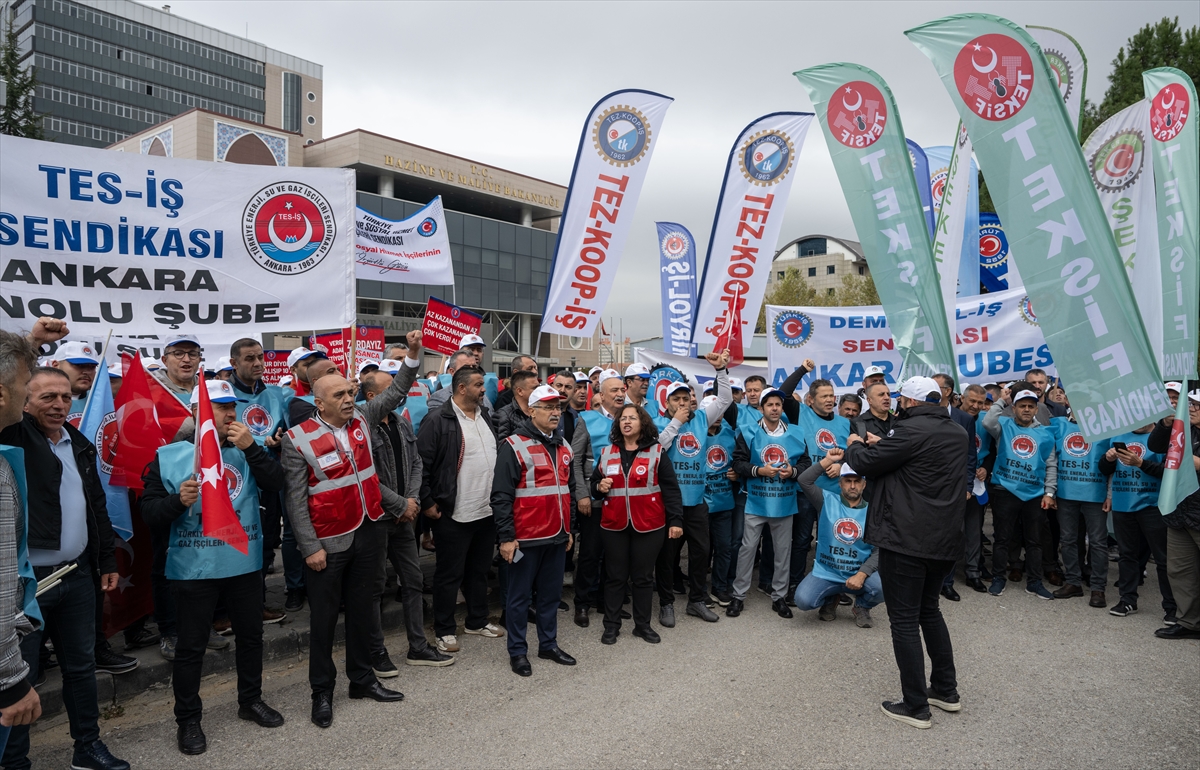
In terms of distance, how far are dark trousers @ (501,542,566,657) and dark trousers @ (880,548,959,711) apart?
2372mm

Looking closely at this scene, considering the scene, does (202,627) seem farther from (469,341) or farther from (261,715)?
(469,341)

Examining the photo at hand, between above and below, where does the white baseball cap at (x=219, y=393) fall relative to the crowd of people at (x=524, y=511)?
above

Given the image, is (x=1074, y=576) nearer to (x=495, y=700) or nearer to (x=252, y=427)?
(x=495, y=700)

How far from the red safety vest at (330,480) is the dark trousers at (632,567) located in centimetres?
227

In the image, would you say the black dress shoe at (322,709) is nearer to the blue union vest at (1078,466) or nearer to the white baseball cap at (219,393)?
the white baseball cap at (219,393)

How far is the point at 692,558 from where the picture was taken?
6.63 meters

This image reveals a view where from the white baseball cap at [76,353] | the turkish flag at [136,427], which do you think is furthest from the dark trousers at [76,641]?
the white baseball cap at [76,353]

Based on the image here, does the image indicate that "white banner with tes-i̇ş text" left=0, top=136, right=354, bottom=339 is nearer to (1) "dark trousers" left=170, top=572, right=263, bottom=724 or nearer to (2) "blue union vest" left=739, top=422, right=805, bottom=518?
(1) "dark trousers" left=170, top=572, right=263, bottom=724

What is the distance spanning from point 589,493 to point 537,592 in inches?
40.1

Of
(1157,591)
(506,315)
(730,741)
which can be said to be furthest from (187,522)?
(506,315)

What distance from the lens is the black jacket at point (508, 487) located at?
528 cm

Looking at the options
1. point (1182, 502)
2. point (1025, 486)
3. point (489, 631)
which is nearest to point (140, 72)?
point (489, 631)

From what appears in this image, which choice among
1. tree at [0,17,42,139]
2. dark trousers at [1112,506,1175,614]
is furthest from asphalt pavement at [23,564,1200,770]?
tree at [0,17,42,139]

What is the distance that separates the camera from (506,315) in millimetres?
54625
